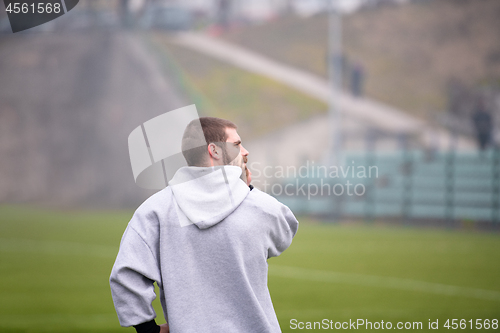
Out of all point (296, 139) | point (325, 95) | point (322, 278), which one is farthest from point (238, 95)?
point (322, 278)

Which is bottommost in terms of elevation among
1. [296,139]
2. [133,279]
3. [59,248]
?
[296,139]

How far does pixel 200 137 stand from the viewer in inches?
85.6

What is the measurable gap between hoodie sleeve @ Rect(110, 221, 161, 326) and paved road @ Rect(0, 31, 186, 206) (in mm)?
23754

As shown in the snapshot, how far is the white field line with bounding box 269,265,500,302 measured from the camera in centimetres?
761

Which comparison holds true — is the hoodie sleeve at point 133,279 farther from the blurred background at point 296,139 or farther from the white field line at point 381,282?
the white field line at point 381,282

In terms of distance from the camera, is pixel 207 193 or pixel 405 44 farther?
pixel 405 44

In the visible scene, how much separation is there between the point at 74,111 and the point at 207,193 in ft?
98.1

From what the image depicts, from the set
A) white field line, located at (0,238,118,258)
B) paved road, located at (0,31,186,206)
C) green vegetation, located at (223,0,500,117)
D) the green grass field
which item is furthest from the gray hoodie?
green vegetation, located at (223,0,500,117)

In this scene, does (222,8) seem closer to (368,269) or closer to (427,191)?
(427,191)

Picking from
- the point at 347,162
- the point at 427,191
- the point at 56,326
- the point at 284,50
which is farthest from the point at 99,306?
the point at 284,50

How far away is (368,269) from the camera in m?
9.55

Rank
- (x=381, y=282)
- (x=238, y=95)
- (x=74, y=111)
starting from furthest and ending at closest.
Result: (x=238, y=95), (x=74, y=111), (x=381, y=282)

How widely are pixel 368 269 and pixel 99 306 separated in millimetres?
4352

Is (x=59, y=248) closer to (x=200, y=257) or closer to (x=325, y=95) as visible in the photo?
(x=200, y=257)
